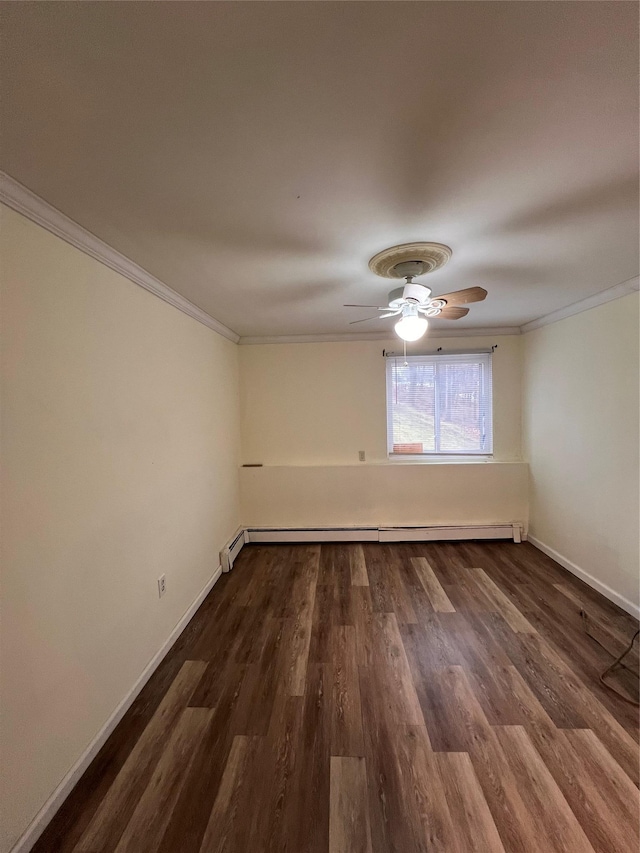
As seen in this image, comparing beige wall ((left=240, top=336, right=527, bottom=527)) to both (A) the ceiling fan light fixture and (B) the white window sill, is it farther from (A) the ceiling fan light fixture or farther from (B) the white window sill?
(A) the ceiling fan light fixture

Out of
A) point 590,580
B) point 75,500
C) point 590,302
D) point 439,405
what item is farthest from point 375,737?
point 590,302

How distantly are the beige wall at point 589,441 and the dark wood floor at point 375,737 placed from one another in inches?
17.3

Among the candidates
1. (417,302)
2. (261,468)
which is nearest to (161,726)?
(261,468)

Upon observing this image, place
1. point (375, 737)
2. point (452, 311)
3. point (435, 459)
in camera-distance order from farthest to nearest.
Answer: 1. point (435, 459)
2. point (452, 311)
3. point (375, 737)

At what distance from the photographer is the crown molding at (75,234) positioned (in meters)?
1.09

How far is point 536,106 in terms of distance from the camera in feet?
2.83

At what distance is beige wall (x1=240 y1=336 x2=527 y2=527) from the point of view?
3.53 meters

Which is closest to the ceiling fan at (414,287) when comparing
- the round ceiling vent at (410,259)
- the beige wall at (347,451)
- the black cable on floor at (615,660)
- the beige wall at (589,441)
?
the round ceiling vent at (410,259)

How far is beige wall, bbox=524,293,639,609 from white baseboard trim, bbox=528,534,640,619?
0.01 m

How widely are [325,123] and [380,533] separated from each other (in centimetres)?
336

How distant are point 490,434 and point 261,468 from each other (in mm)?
2544

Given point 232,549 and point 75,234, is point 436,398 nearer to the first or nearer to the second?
point 232,549

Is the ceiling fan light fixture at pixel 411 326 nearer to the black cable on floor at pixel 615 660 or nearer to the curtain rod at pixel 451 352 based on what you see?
the curtain rod at pixel 451 352

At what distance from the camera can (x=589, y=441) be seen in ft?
8.59
